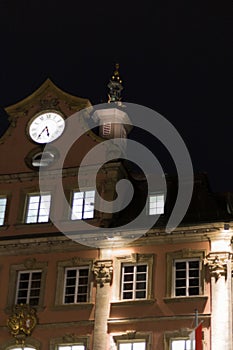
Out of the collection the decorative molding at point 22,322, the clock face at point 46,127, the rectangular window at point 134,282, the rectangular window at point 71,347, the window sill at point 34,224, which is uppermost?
the clock face at point 46,127

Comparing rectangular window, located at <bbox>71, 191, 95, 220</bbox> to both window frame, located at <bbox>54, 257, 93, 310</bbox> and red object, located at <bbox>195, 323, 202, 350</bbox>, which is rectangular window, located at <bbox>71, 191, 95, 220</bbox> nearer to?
window frame, located at <bbox>54, 257, 93, 310</bbox>

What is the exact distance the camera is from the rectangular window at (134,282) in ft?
170

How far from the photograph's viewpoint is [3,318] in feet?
174

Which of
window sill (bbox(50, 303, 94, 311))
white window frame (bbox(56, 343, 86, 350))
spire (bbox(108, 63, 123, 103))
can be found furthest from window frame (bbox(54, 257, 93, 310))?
spire (bbox(108, 63, 123, 103))

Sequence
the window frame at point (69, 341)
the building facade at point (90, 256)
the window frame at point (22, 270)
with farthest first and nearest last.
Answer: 1. the window frame at point (22, 270)
2. the window frame at point (69, 341)
3. the building facade at point (90, 256)

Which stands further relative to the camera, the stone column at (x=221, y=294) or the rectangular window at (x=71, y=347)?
the rectangular window at (x=71, y=347)

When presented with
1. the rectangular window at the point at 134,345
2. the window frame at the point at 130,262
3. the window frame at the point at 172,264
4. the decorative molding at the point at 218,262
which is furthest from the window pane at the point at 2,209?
the decorative molding at the point at 218,262

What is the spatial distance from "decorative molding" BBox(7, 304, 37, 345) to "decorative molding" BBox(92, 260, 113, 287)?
12.7ft

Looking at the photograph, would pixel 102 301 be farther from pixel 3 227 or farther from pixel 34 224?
pixel 3 227

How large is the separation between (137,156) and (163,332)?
41.7ft

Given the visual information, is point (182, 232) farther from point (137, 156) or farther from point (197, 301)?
point (137, 156)

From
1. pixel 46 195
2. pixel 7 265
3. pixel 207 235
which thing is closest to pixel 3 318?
pixel 7 265

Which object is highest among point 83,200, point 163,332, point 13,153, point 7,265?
point 13,153

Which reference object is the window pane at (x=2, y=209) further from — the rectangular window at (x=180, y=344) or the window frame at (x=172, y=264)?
the rectangular window at (x=180, y=344)
